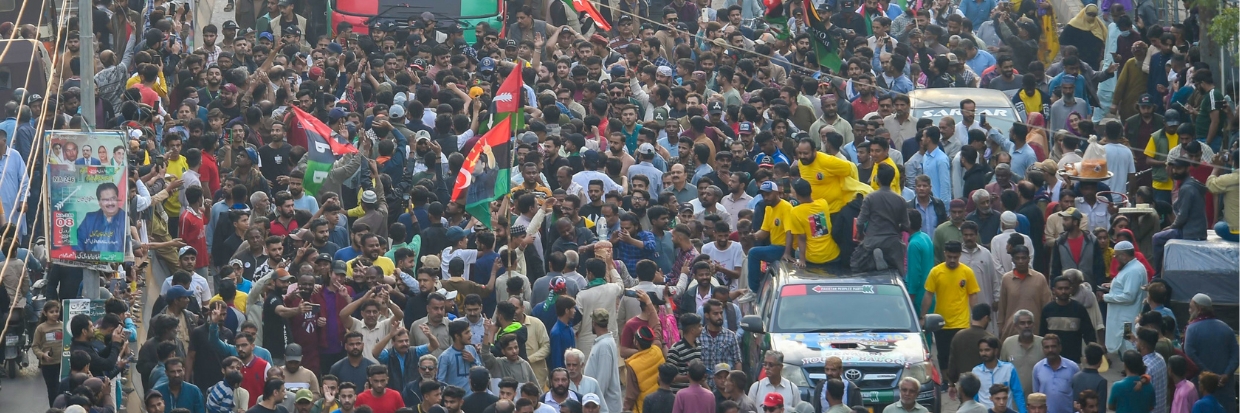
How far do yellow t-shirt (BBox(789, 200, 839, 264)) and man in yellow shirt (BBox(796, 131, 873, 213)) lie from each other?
26 centimetres

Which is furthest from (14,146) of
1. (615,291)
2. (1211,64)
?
(1211,64)

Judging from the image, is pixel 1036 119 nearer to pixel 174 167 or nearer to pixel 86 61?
pixel 174 167

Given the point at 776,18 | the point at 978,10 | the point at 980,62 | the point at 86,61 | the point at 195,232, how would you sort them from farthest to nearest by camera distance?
the point at 978,10
the point at 776,18
the point at 980,62
the point at 195,232
the point at 86,61

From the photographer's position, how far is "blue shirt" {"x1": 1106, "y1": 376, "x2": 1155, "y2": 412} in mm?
16297

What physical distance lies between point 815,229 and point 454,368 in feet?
12.0

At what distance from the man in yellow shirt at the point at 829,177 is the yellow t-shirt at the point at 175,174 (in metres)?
5.87

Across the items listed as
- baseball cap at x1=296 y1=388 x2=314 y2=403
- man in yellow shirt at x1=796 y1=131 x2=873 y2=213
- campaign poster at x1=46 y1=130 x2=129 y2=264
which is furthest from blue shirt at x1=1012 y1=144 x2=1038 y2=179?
campaign poster at x1=46 y1=130 x2=129 y2=264

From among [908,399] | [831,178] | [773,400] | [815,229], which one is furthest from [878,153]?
[773,400]

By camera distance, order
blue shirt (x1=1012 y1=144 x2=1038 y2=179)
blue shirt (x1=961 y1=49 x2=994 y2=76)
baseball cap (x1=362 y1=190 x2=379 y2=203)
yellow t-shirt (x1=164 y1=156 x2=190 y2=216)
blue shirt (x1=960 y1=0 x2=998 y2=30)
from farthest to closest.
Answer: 1. blue shirt (x1=960 y1=0 x2=998 y2=30)
2. blue shirt (x1=961 y1=49 x2=994 y2=76)
3. blue shirt (x1=1012 y1=144 x2=1038 y2=179)
4. yellow t-shirt (x1=164 y1=156 x2=190 y2=216)
5. baseball cap (x1=362 y1=190 x2=379 y2=203)

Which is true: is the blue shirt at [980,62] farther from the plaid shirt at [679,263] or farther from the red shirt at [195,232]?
the red shirt at [195,232]

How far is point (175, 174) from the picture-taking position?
2027cm

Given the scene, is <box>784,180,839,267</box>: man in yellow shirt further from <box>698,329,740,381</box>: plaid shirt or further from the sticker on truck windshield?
<box>698,329,740,381</box>: plaid shirt

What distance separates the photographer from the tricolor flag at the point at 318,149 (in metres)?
20.3

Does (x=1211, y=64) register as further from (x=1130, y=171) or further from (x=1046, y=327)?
(x=1046, y=327)
